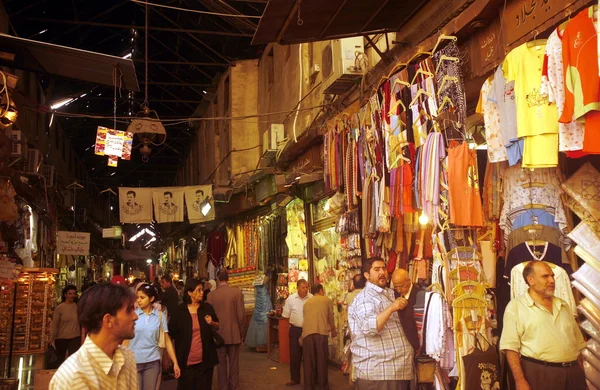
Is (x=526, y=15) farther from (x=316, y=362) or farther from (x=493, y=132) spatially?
(x=316, y=362)

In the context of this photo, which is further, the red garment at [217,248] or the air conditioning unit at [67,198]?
the air conditioning unit at [67,198]

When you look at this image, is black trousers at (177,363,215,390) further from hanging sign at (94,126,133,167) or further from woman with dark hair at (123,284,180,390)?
hanging sign at (94,126,133,167)

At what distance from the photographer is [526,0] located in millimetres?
5219

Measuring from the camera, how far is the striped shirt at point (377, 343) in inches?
188

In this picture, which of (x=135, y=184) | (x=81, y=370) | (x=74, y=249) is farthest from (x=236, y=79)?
(x=135, y=184)

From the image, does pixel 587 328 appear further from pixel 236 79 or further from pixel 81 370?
pixel 236 79

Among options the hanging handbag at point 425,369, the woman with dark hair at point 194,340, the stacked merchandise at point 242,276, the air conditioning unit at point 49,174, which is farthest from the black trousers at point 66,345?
the air conditioning unit at point 49,174

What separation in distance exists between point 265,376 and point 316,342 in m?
2.46

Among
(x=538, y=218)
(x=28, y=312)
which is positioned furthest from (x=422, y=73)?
(x=28, y=312)

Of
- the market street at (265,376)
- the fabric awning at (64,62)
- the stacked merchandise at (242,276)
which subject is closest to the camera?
the fabric awning at (64,62)

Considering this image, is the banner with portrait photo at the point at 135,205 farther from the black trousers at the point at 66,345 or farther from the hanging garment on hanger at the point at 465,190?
the hanging garment on hanger at the point at 465,190

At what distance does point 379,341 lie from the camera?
4.83 metres

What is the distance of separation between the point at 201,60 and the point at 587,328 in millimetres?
19539

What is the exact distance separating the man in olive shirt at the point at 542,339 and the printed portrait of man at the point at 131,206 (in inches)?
616
